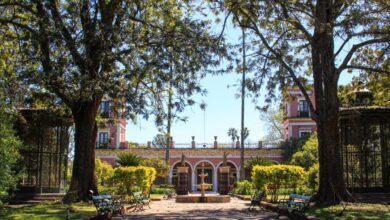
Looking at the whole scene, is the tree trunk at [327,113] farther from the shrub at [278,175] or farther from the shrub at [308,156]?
the shrub at [308,156]

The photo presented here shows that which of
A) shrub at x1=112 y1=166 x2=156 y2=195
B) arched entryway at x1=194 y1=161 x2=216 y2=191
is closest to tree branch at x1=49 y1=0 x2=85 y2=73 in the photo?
shrub at x1=112 y1=166 x2=156 y2=195

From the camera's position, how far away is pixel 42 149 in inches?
740

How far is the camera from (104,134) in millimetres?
53906

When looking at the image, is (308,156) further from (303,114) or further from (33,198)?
(33,198)

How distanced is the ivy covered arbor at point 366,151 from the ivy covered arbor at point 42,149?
1104 centimetres

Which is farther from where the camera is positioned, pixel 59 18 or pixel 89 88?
pixel 59 18

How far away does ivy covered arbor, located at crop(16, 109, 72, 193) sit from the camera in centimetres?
1833

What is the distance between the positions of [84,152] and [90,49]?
4057 millimetres

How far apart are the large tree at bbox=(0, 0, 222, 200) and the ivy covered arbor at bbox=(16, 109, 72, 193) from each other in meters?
1.98

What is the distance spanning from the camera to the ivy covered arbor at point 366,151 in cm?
1870

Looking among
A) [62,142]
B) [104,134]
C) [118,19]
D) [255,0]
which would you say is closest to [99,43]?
[118,19]

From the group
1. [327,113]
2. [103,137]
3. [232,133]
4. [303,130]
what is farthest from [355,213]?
[232,133]

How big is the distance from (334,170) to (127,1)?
8456 millimetres

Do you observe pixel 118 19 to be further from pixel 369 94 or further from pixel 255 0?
pixel 369 94
